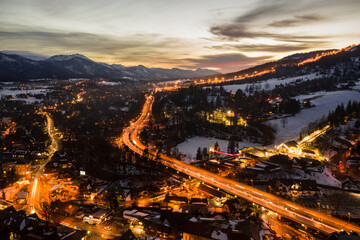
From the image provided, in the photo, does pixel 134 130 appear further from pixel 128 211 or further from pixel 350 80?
pixel 350 80

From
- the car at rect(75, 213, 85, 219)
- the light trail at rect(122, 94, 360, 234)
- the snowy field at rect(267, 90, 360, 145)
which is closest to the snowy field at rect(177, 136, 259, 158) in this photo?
the light trail at rect(122, 94, 360, 234)

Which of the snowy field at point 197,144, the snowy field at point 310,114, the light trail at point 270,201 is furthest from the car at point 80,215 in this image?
the snowy field at point 310,114

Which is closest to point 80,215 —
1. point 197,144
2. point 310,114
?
point 197,144

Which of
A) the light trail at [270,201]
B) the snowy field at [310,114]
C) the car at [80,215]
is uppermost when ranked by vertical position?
the snowy field at [310,114]

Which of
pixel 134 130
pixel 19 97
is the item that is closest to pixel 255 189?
pixel 134 130

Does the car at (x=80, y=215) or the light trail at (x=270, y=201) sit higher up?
the light trail at (x=270, y=201)

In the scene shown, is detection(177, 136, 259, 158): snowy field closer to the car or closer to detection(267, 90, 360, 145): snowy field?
detection(267, 90, 360, 145): snowy field

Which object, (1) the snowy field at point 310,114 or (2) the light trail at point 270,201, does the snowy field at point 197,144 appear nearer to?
(2) the light trail at point 270,201

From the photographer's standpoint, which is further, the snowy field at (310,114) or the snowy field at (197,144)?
the snowy field at (310,114)
